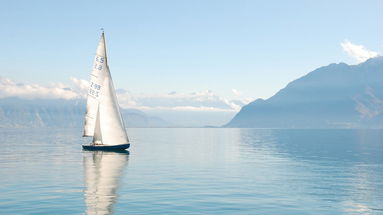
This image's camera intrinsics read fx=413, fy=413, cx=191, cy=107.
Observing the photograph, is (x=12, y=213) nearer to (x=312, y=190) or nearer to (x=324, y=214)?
(x=324, y=214)

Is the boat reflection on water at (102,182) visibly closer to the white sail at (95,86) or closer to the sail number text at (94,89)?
the white sail at (95,86)

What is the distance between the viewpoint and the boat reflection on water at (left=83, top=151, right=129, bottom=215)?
112 ft

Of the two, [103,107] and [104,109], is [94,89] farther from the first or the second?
[104,109]

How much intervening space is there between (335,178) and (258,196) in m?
19.5

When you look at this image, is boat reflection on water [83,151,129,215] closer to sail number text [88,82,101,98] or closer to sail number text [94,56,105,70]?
sail number text [88,82,101,98]

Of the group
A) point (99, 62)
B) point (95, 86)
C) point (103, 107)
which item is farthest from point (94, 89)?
point (99, 62)

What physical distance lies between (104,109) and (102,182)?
40.9 m

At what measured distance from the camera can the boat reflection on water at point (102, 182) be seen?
3423 cm

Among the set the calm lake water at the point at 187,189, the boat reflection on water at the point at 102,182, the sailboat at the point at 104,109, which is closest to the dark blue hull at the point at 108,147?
the sailboat at the point at 104,109

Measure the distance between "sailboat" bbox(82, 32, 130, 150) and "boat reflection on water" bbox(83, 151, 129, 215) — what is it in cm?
917

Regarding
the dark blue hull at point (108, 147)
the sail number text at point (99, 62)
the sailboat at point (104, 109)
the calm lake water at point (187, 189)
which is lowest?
the calm lake water at point (187, 189)

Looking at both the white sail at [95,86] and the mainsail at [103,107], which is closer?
the white sail at [95,86]

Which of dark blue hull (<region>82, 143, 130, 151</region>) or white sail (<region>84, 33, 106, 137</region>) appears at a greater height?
white sail (<region>84, 33, 106, 137</region>)

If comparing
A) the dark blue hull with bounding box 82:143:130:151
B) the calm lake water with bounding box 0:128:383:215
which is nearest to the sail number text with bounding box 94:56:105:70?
the dark blue hull with bounding box 82:143:130:151
